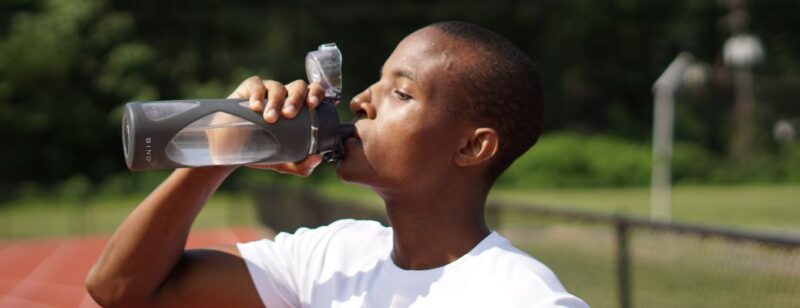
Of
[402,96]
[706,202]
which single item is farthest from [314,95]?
[706,202]

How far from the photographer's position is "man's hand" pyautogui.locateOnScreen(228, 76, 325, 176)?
72.0 inches

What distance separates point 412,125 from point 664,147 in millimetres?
27832

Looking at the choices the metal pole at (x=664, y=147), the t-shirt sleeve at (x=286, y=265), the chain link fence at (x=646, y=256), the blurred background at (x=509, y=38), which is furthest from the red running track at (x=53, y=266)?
the t-shirt sleeve at (x=286, y=265)

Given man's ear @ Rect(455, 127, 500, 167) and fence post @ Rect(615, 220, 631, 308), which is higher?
man's ear @ Rect(455, 127, 500, 167)

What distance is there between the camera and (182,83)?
33.6 meters

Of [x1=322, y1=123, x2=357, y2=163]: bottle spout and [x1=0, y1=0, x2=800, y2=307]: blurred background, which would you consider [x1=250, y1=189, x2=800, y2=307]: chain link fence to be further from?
[x1=322, y1=123, x2=357, y2=163]: bottle spout

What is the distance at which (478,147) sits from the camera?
6.42ft

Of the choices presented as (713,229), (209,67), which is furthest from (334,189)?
(713,229)

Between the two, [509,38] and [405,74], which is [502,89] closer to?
[405,74]

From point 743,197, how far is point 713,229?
2233 cm

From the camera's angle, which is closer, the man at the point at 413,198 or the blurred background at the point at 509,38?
the man at the point at 413,198

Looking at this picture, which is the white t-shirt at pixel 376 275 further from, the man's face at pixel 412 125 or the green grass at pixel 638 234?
the green grass at pixel 638 234

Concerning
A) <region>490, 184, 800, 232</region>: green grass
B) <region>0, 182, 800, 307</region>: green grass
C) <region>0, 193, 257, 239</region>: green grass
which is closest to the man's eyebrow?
<region>0, 182, 800, 307</region>: green grass

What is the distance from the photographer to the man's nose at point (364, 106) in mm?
1944
